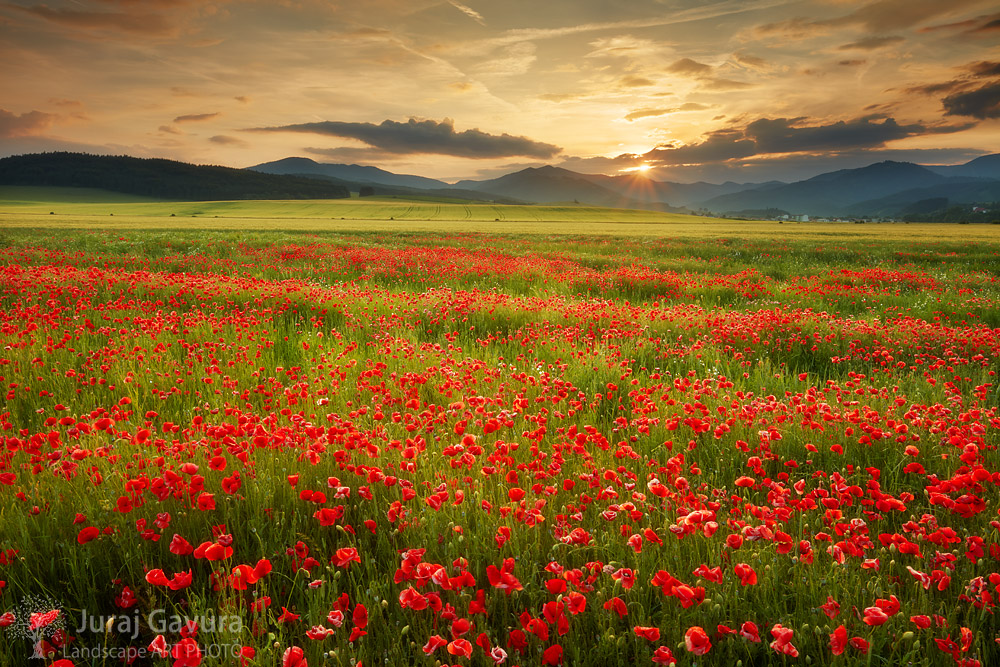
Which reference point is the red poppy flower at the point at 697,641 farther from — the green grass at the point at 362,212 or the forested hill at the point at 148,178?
the forested hill at the point at 148,178

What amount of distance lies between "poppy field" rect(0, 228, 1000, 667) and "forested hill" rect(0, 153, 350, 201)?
156609mm

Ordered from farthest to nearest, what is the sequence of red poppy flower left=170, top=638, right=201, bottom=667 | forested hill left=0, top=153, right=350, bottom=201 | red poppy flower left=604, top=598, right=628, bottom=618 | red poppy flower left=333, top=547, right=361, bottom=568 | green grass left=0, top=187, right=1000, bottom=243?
forested hill left=0, top=153, right=350, bottom=201
green grass left=0, top=187, right=1000, bottom=243
red poppy flower left=333, top=547, right=361, bottom=568
red poppy flower left=604, top=598, right=628, bottom=618
red poppy flower left=170, top=638, right=201, bottom=667

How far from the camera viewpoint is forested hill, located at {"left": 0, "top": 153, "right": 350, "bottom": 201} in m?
147

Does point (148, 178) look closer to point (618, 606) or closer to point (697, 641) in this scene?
point (618, 606)

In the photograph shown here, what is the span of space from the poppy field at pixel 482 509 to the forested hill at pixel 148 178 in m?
157

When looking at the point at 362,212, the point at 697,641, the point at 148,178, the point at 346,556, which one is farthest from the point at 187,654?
the point at 148,178

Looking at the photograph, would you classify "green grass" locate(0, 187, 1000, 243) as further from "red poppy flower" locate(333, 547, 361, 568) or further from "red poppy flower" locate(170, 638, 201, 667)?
"red poppy flower" locate(170, 638, 201, 667)

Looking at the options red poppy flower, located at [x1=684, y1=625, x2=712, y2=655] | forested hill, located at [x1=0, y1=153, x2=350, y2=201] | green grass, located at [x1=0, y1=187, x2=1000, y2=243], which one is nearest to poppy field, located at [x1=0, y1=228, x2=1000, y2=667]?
red poppy flower, located at [x1=684, y1=625, x2=712, y2=655]

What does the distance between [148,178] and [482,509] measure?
19091 cm

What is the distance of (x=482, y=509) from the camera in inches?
108

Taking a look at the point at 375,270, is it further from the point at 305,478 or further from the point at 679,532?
the point at 679,532

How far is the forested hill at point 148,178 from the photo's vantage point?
147 metres

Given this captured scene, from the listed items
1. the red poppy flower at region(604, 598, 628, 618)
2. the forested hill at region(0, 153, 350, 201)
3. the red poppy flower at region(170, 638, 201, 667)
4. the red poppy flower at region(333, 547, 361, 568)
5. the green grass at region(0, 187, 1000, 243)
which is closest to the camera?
the red poppy flower at region(170, 638, 201, 667)

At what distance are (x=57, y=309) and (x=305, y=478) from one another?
24.6ft
